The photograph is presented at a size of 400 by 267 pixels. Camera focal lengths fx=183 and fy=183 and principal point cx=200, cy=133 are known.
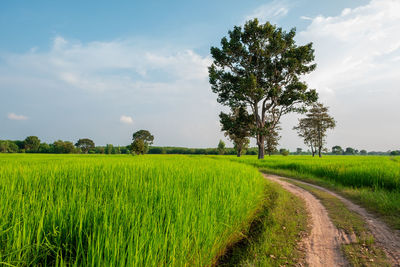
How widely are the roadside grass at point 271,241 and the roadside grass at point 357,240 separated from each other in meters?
0.68

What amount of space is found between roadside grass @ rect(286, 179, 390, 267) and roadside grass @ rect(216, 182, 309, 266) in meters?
0.68

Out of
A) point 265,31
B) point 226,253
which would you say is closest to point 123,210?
point 226,253

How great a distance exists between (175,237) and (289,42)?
3231cm

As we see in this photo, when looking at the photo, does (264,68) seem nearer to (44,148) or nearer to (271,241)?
(271,241)

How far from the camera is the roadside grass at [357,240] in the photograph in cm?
275

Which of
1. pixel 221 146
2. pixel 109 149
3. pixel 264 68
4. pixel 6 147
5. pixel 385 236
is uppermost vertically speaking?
pixel 264 68

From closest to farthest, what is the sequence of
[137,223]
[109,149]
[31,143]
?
[137,223], [31,143], [109,149]

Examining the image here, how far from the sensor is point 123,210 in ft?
6.75

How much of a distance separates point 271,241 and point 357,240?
5.28ft

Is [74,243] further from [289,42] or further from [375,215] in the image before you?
[289,42]

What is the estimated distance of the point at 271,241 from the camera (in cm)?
328

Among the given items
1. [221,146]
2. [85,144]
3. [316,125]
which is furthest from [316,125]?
[85,144]

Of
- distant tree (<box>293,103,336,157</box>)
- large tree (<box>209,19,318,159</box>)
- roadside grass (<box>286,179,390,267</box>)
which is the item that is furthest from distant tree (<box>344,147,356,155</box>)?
roadside grass (<box>286,179,390,267</box>)

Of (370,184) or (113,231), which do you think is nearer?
(113,231)
